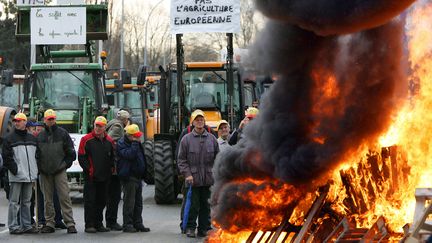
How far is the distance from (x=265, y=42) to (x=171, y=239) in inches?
234

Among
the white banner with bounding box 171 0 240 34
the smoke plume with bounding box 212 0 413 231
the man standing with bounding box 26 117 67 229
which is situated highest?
the white banner with bounding box 171 0 240 34

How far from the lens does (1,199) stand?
20.0 m

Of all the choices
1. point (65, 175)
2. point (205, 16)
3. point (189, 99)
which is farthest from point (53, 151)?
point (189, 99)

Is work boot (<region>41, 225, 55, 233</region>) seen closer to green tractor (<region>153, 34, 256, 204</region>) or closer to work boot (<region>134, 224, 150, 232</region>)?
work boot (<region>134, 224, 150, 232</region>)

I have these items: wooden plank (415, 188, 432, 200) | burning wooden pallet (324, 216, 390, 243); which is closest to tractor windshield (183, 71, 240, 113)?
burning wooden pallet (324, 216, 390, 243)

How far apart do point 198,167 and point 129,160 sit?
4.69ft

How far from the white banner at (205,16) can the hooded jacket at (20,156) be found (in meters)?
4.12

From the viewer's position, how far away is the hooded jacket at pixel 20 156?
14.1m

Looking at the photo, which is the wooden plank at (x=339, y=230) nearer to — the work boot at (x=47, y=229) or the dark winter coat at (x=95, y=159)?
the dark winter coat at (x=95, y=159)

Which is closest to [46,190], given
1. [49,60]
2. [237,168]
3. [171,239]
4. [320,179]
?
[171,239]

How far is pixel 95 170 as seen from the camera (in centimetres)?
1441

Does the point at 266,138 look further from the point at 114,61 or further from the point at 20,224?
the point at 114,61

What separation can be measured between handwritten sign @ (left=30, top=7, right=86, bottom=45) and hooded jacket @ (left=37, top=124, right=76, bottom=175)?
7.22 metres

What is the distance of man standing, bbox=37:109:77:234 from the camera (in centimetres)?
1431
